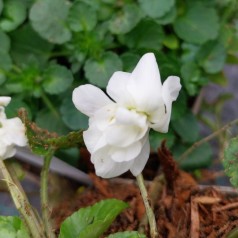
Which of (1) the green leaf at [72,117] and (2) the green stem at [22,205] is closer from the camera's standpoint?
(2) the green stem at [22,205]

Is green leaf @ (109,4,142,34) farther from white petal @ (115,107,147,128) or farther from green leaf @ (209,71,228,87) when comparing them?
white petal @ (115,107,147,128)

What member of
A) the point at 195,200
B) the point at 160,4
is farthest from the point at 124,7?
the point at 195,200

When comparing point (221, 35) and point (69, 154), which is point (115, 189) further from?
point (221, 35)

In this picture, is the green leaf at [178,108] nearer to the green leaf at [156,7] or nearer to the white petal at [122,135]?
the green leaf at [156,7]

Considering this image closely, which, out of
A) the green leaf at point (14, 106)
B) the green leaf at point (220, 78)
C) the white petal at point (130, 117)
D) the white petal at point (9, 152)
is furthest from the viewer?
the green leaf at point (220, 78)

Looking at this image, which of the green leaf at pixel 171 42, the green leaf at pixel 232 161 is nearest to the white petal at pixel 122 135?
the green leaf at pixel 232 161

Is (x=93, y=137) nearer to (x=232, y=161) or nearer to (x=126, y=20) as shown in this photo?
(x=232, y=161)

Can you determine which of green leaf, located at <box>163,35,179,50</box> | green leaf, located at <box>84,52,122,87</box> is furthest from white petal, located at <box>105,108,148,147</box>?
green leaf, located at <box>163,35,179,50</box>

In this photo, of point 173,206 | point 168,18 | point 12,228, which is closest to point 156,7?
point 168,18
